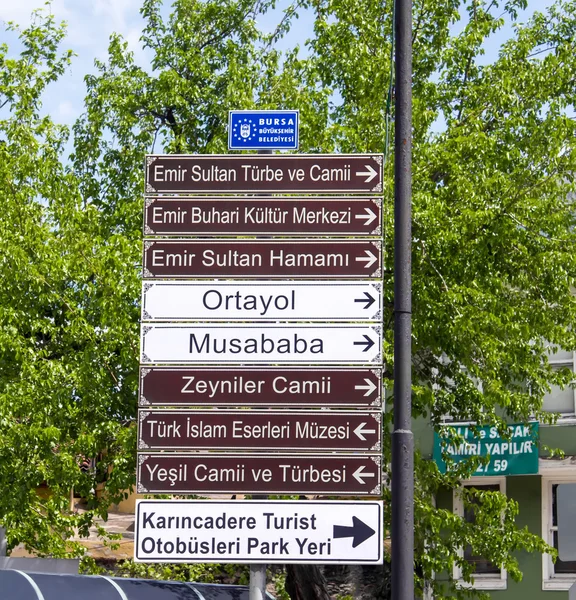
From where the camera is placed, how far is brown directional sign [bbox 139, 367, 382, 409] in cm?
852

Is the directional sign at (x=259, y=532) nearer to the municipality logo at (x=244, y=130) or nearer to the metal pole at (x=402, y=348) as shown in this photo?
the metal pole at (x=402, y=348)

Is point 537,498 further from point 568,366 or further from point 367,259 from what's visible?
point 367,259

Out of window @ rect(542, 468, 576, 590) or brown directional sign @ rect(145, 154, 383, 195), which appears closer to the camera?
brown directional sign @ rect(145, 154, 383, 195)

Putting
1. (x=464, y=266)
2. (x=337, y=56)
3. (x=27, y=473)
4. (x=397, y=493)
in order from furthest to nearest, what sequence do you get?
(x=337, y=56) → (x=464, y=266) → (x=27, y=473) → (x=397, y=493)

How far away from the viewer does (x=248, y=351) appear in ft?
28.3

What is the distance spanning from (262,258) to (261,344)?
2.15 ft

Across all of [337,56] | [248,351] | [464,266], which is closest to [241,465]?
[248,351]

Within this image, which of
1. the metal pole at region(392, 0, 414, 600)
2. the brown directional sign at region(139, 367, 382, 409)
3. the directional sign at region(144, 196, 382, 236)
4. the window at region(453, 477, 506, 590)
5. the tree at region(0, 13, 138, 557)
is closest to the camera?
the metal pole at region(392, 0, 414, 600)

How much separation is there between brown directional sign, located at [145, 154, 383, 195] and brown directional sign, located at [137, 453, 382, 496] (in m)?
2.01

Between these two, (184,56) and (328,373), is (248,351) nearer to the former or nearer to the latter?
(328,373)

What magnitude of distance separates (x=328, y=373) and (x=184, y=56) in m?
12.0

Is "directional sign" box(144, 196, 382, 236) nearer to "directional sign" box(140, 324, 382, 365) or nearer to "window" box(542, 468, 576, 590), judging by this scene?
"directional sign" box(140, 324, 382, 365)

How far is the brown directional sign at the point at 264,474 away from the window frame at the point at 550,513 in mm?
14484

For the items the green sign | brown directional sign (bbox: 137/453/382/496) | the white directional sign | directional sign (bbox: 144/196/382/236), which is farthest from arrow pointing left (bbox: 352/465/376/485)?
the green sign
